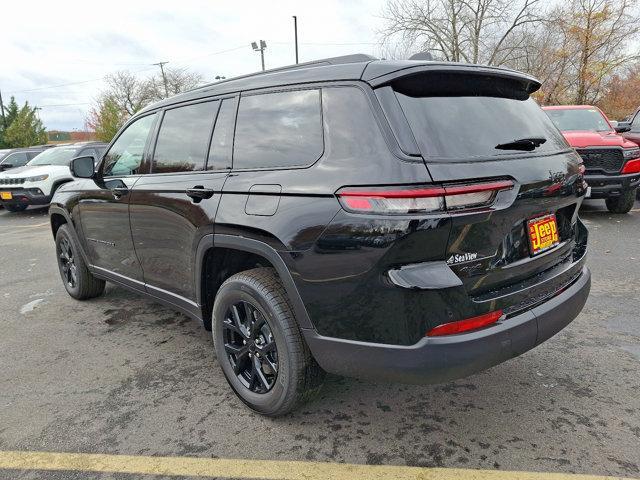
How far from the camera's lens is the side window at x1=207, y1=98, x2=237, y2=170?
2.70 m

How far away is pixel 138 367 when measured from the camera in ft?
10.6

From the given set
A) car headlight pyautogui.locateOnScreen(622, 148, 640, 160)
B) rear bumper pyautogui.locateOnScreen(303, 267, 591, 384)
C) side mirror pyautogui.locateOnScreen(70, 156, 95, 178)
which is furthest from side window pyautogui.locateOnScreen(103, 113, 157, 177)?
car headlight pyautogui.locateOnScreen(622, 148, 640, 160)

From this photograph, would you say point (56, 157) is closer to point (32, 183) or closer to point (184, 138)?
point (32, 183)

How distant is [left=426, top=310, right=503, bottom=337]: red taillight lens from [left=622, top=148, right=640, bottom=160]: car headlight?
262 inches

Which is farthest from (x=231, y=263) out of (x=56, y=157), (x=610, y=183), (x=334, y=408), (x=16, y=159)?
(x=16, y=159)

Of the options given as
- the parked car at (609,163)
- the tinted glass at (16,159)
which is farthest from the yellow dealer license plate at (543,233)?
the tinted glass at (16,159)

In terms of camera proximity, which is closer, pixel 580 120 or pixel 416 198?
pixel 416 198

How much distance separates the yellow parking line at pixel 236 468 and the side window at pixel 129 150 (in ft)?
6.48

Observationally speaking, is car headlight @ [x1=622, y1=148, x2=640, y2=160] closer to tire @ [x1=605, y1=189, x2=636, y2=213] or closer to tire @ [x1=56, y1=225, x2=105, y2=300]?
tire @ [x1=605, y1=189, x2=636, y2=213]

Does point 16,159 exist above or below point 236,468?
above

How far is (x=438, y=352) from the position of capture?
1912 millimetres

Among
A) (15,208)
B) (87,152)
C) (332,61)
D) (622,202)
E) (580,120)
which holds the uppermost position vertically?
(332,61)

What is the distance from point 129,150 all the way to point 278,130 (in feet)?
5.89

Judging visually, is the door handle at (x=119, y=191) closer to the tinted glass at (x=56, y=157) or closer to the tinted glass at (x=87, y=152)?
the tinted glass at (x=56, y=157)
